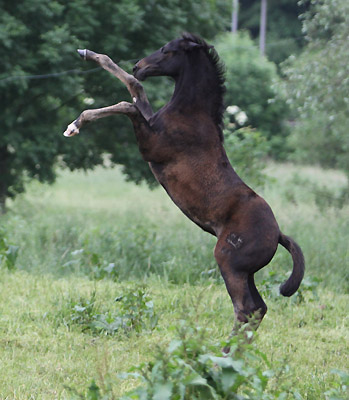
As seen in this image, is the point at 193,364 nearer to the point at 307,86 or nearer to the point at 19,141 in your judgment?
the point at 307,86

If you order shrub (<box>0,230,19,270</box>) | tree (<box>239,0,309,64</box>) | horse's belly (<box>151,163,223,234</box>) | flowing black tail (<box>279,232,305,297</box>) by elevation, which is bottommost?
shrub (<box>0,230,19,270</box>)

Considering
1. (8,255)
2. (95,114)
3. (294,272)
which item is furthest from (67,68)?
(294,272)

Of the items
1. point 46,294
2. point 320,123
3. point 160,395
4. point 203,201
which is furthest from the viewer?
point 320,123

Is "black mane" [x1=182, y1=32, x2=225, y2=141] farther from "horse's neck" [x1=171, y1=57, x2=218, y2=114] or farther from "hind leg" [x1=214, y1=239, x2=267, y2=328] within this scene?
"hind leg" [x1=214, y1=239, x2=267, y2=328]

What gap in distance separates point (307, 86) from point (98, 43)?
4491 mm

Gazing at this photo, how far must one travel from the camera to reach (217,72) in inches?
227

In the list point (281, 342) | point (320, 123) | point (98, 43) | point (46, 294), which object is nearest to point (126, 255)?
point (46, 294)

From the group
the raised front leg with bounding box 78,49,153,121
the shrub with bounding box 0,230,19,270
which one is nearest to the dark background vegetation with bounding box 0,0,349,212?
the shrub with bounding box 0,230,19,270

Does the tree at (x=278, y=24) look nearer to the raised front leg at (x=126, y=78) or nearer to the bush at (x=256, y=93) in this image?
the bush at (x=256, y=93)

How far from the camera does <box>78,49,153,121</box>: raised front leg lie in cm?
570

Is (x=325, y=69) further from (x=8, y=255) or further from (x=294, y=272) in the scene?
(x=294, y=272)

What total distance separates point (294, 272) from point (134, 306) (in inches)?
63.3

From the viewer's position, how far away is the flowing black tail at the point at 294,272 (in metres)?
5.44

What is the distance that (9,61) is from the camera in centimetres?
1256
